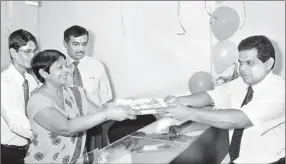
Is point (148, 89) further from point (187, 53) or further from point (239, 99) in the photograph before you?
point (239, 99)

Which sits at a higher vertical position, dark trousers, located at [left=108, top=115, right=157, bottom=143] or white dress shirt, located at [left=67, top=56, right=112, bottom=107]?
white dress shirt, located at [left=67, top=56, right=112, bottom=107]

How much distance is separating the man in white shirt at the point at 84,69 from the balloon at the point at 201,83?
996 millimetres

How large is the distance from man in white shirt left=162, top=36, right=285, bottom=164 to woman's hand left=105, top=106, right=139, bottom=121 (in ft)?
0.79

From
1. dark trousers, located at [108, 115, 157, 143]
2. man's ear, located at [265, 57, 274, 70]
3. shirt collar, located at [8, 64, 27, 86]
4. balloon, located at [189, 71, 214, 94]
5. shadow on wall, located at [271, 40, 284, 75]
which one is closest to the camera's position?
man's ear, located at [265, 57, 274, 70]

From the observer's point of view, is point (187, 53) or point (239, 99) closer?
point (239, 99)

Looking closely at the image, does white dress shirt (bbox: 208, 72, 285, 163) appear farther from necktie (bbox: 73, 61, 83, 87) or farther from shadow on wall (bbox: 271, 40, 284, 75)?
necktie (bbox: 73, 61, 83, 87)

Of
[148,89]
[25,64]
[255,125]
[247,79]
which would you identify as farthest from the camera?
[148,89]

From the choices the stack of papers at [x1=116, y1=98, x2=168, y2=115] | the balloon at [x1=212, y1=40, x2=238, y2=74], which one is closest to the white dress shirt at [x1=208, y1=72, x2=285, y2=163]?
the stack of papers at [x1=116, y1=98, x2=168, y2=115]

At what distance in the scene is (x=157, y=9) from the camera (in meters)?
4.04

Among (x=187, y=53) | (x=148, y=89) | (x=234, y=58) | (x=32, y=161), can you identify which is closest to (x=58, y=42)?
(x=148, y=89)

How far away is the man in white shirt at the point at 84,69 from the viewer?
10.5 feet

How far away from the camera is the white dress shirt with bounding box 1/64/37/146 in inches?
88.7

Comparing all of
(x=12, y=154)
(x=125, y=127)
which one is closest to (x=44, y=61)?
(x=12, y=154)

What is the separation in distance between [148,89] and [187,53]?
0.70 metres
